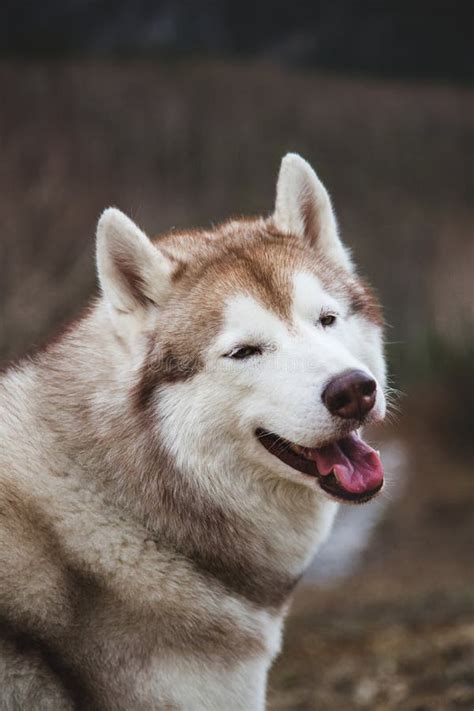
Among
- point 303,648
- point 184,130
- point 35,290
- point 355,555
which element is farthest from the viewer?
point 184,130

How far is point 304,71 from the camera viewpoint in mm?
13859

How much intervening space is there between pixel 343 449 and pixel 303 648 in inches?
145

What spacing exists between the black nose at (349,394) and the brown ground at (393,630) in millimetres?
2376

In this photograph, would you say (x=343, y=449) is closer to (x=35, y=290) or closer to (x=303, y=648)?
(x=303, y=648)

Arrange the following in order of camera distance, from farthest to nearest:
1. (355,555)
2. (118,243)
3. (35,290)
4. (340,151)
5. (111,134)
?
(340,151), (111,134), (355,555), (35,290), (118,243)

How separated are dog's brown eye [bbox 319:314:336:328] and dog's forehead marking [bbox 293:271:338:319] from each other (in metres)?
0.03

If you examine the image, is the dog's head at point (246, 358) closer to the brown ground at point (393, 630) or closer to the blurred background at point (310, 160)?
the brown ground at point (393, 630)

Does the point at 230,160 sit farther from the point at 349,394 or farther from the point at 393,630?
the point at 349,394

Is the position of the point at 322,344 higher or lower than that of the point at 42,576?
higher

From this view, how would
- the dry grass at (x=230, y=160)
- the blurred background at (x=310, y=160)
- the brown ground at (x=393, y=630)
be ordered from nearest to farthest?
the brown ground at (x=393, y=630) → the blurred background at (x=310, y=160) → the dry grass at (x=230, y=160)

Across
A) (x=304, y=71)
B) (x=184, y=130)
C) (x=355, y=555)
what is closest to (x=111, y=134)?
(x=184, y=130)

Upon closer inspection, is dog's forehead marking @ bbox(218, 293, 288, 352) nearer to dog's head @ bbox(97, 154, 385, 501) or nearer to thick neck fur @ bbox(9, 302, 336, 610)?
dog's head @ bbox(97, 154, 385, 501)

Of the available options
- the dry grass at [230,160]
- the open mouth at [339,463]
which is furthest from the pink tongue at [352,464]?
the dry grass at [230,160]

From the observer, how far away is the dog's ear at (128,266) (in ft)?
11.6
